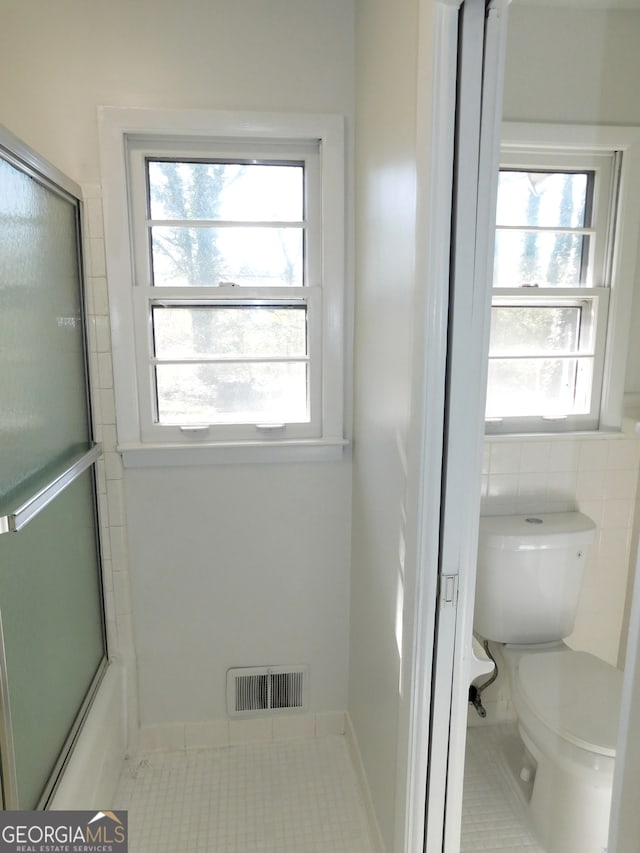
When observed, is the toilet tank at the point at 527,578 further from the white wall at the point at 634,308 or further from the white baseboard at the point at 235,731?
the white baseboard at the point at 235,731

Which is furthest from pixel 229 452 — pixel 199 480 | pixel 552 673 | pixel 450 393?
pixel 552 673

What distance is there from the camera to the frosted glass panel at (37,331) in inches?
46.9

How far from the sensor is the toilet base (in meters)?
1.39

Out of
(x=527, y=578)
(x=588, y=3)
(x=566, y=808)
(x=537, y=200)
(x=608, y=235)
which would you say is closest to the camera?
(x=588, y=3)

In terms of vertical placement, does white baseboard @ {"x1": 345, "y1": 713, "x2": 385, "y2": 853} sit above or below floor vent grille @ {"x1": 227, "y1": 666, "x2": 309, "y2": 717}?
below

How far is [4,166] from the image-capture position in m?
1.18

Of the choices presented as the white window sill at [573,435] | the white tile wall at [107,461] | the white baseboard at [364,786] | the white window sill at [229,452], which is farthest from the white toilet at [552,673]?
the white tile wall at [107,461]

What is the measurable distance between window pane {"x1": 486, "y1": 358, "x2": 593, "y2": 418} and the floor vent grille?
118 cm

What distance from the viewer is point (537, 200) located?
A: 1.36m

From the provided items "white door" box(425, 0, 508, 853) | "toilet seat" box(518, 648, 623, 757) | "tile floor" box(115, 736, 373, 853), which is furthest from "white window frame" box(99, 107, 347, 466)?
"tile floor" box(115, 736, 373, 853)

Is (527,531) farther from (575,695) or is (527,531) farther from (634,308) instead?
(634,308)

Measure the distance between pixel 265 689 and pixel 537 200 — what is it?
5.71ft

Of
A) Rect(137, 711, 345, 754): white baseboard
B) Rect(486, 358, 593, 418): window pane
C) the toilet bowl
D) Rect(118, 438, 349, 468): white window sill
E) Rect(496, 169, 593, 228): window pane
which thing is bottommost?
Rect(137, 711, 345, 754): white baseboard

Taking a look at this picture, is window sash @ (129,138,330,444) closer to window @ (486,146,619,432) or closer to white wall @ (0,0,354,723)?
white wall @ (0,0,354,723)
